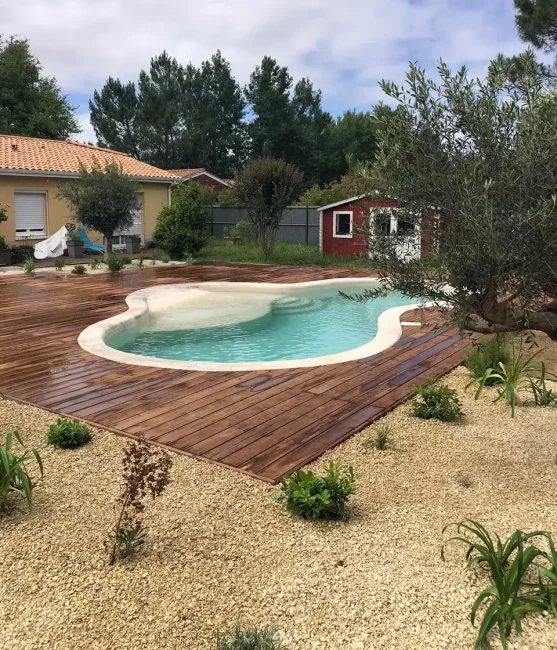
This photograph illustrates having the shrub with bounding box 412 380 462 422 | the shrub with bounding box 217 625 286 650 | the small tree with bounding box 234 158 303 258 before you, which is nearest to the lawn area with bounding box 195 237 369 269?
the small tree with bounding box 234 158 303 258

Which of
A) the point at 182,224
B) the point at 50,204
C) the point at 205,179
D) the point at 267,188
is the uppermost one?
the point at 205,179

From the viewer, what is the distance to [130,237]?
2109 centimetres

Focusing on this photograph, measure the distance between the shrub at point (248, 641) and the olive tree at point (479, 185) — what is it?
198cm

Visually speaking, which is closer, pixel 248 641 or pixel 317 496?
pixel 248 641

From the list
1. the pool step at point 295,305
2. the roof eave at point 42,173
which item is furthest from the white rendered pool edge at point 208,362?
the roof eave at point 42,173

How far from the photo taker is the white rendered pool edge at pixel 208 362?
651 centimetres

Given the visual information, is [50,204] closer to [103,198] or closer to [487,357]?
[103,198]

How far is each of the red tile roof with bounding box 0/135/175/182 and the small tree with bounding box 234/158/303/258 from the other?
4.57 m

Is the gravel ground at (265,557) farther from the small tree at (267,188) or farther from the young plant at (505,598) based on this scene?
the small tree at (267,188)

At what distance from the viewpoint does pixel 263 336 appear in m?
9.60

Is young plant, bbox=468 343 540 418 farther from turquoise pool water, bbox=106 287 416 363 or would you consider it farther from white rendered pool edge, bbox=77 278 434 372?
turquoise pool water, bbox=106 287 416 363

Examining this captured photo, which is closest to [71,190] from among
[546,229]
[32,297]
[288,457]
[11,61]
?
[32,297]

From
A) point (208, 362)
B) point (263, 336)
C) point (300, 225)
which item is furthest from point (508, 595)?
point (300, 225)

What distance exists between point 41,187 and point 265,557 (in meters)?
18.7
